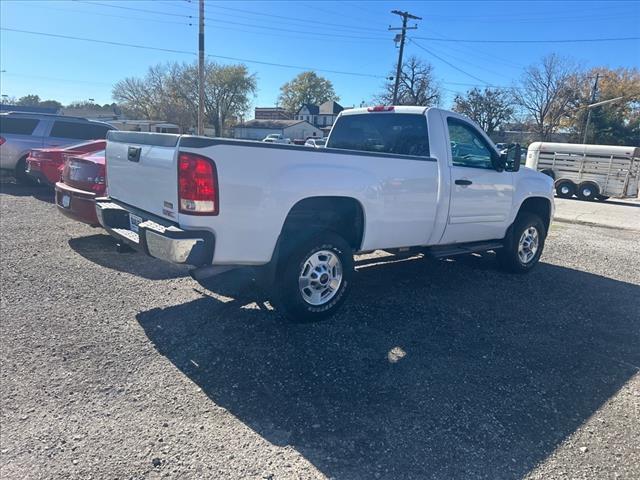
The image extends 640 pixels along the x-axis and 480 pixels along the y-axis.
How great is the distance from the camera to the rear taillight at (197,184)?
3160 millimetres

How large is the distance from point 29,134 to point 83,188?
7732mm

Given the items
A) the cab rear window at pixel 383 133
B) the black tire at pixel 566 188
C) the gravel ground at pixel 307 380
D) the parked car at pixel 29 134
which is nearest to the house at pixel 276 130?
the black tire at pixel 566 188

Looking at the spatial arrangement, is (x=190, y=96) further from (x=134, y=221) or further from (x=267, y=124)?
(x=134, y=221)

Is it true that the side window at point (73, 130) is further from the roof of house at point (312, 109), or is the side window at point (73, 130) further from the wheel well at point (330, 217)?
the roof of house at point (312, 109)

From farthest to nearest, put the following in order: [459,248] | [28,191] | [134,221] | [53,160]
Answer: [28,191], [53,160], [459,248], [134,221]

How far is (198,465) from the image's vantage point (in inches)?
94.3

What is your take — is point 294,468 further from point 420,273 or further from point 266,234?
point 420,273

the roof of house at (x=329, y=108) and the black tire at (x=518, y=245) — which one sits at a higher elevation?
the roof of house at (x=329, y=108)

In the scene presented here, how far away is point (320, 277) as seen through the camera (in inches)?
163

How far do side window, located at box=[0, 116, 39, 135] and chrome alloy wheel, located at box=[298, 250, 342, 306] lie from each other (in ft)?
36.8

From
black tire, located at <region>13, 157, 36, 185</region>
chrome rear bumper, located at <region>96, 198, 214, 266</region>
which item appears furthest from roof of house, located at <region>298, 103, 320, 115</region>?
chrome rear bumper, located at <region>96, 198, 214, 266</region>

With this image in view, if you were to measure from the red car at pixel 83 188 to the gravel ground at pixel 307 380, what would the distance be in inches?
27.2

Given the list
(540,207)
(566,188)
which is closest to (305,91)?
(566,188)

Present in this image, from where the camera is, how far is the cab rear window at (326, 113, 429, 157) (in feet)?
16.5
